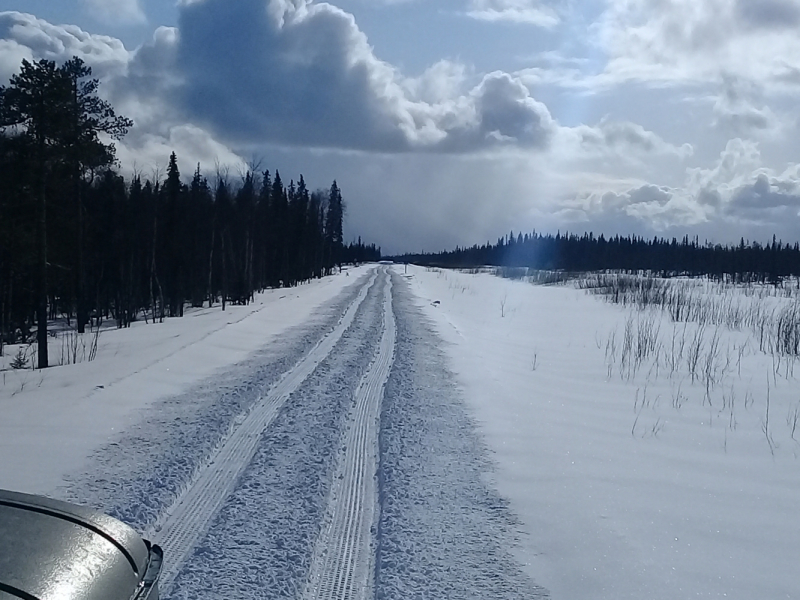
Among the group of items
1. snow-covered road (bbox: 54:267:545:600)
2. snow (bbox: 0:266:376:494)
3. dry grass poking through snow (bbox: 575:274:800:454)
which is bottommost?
snow (bbox: 0:266:376:494)

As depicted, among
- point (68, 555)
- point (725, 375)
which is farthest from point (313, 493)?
point (725, 375)

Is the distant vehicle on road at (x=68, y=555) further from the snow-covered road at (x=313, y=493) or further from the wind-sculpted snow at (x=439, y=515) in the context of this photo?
the wind-sculpted snow at (x=439, y=515)

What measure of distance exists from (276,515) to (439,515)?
52.8 inches

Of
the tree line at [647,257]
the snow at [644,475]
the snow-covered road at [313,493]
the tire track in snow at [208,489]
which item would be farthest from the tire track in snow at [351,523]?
the tree line at [647,257]

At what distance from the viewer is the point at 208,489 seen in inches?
231

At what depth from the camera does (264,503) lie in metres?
5.51

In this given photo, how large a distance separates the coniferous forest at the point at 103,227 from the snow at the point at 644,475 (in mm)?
13327

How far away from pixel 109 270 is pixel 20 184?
62.7 ft

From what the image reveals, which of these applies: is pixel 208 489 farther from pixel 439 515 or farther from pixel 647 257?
pixel 647 257

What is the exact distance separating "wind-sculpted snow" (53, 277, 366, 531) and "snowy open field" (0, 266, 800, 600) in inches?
1.3

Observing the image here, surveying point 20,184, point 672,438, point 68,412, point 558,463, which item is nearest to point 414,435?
point 558,463

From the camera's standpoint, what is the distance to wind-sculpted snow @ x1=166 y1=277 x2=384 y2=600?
13.8 feet

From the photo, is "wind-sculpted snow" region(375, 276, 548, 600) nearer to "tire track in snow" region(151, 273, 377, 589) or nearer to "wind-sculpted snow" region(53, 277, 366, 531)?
"tire track in snow" region(151, 273, 377, 589)

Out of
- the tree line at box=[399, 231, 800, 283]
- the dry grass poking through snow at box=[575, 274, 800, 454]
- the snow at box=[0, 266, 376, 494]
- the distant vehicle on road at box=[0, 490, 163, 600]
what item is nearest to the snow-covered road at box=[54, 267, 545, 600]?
the snow at box=[0, 266, 376, 494]
